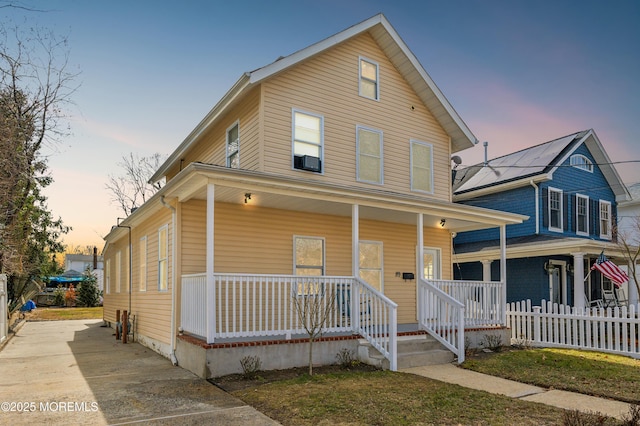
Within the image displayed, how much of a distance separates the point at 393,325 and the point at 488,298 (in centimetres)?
409

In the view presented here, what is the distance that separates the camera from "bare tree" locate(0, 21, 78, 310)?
8.71 meters

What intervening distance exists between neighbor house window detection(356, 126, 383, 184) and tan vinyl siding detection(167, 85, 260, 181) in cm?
285

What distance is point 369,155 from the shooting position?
12.6 m

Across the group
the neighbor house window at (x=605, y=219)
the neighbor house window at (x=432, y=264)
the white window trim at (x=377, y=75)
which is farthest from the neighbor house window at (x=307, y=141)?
the neighbor house window at (x=605, y=219)

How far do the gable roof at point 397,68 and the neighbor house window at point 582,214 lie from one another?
777 cm

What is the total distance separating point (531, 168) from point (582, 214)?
134 inches

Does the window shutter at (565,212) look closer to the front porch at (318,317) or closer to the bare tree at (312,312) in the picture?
the front porch at (318,317)

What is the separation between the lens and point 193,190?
8.91 metres

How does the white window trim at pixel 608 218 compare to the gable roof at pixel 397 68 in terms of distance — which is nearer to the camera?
the gable roof at pixel 397 68

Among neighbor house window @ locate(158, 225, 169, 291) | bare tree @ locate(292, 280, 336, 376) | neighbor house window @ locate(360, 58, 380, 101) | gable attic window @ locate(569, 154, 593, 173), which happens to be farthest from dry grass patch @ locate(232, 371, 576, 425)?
gable attic window @ locate(569, 154, 593, 173)

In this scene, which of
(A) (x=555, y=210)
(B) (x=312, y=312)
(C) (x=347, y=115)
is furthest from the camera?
(A) (x=555, y=210)

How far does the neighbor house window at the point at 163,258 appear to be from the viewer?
10.6 m

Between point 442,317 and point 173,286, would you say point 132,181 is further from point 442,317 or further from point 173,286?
point 442,317

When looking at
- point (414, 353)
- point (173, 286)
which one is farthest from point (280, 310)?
point (414, 353)
